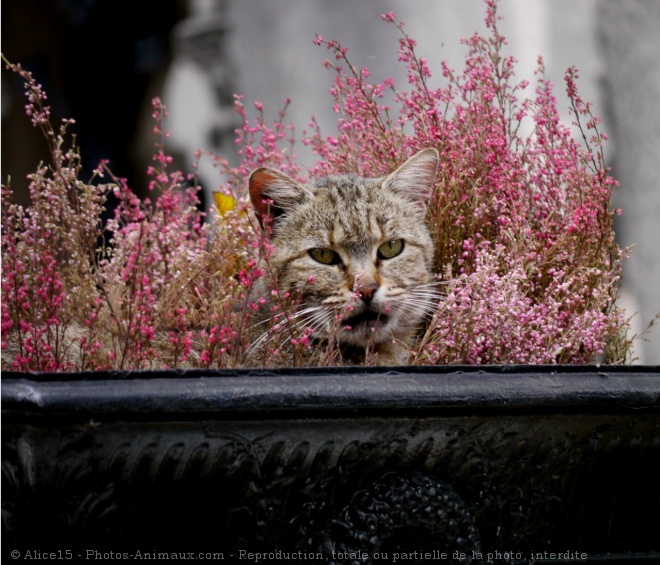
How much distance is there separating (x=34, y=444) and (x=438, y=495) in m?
0.52

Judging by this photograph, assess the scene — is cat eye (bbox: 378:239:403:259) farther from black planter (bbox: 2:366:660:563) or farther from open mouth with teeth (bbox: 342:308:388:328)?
black planter (bbox: 2:366:660:563)

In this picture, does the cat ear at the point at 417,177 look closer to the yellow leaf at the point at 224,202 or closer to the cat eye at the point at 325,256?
the cat eye at the point at 325,256

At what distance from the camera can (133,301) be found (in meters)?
1.41

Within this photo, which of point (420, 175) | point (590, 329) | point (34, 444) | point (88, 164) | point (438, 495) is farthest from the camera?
point (88, 164)

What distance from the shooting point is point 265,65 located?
15.9 ft

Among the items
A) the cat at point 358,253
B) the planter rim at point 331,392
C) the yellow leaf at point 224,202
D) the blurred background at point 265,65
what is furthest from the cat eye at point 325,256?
the blurred background at point 265,65

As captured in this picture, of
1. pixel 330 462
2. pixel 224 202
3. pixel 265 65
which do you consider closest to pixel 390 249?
pixel 224 202

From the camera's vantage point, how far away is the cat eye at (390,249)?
5.75ft

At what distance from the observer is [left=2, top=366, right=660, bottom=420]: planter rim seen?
99 cm

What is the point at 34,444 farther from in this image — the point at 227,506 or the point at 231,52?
the point at 231,52

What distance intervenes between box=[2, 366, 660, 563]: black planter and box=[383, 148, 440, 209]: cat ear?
650mm

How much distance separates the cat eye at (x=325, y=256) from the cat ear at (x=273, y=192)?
0.12 meters

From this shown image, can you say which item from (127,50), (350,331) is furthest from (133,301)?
(127,50)

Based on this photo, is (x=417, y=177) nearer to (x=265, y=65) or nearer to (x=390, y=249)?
(x=390, y=249)
